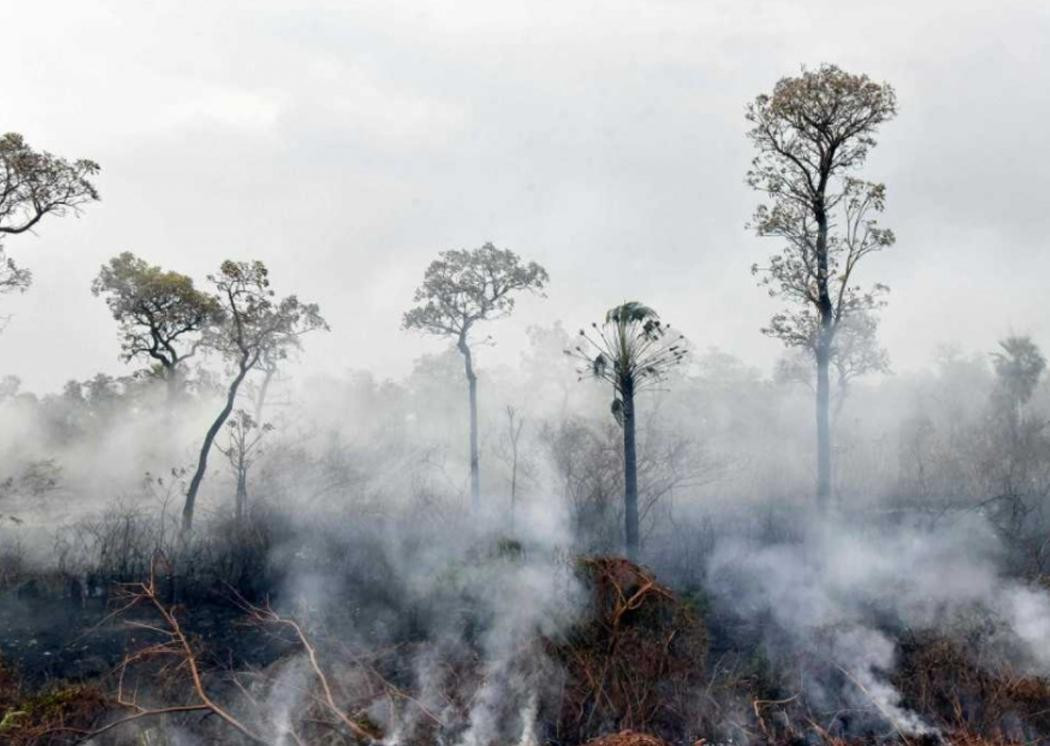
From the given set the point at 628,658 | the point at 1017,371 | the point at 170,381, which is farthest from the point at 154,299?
the point at 1017,371

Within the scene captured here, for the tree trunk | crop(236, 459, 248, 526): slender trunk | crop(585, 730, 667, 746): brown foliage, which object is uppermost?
the tree trunk

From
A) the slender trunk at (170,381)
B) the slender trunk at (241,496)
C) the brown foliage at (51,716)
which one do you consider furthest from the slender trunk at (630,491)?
the slender trunk at (170,381)

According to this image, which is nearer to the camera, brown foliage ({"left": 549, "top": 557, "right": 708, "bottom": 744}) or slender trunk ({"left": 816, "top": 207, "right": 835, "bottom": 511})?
brown foliage ({"left": 549, "top": 557, "right": 708, "bottom": 744})

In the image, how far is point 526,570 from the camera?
1587cm

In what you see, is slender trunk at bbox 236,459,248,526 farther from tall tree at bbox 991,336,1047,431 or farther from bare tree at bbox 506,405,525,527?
tall tree at bbox 991,336,1047,431

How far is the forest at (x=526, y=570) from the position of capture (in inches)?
449

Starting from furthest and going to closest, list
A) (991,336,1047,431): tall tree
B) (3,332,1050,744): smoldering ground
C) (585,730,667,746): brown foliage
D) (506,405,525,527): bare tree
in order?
(991,336,1047,431): tall tree, (506,405,525,527): bare tree, (3,332,1050,744): smoldering ground, (585,730,667,746): brown foliage

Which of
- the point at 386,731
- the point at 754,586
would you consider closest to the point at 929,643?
the point at 754,586

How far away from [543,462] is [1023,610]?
60.5ft

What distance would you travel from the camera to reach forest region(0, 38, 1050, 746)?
11.4 m

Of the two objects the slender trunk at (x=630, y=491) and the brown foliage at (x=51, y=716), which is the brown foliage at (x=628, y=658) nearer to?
the slender trunk at (x=630, y=491)

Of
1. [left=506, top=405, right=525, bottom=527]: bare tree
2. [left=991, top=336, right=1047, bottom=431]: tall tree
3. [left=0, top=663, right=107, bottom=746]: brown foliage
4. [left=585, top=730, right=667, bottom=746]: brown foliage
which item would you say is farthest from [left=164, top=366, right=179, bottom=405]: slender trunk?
[left=991, top=336, right=1047, bottom=431]: tall tree

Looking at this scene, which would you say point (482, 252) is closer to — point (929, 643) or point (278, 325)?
point (278, 325)

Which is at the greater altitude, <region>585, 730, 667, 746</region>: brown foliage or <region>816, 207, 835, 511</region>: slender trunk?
<region>816, 207, 835, 511</region>: slender trunk
